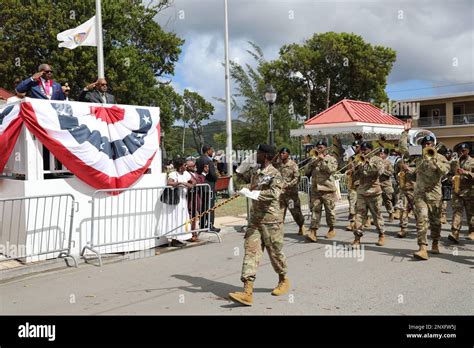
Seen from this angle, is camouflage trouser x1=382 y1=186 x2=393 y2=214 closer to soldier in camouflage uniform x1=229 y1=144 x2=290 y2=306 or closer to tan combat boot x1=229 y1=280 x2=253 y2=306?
soldier in camouflage uniform x1=229 y1=144 x2=290 y2=306

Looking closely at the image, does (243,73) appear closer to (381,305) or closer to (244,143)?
(244,143)

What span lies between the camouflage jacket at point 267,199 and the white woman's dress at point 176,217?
10.7 ft

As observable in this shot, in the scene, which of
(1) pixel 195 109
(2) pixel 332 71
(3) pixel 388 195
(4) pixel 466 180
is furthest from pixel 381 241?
(1) pixel 195 109

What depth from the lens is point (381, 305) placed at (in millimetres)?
5113

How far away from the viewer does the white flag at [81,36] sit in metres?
11.8

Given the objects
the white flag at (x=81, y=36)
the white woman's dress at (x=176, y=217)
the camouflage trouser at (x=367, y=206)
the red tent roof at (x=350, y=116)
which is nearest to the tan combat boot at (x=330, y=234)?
the camouflage trouser at (x=367, y=206)

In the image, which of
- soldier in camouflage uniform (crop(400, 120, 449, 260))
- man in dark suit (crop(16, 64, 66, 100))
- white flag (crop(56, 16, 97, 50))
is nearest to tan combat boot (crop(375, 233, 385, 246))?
soldier in camouflage uniform (crop(400, 120, 449, 260))

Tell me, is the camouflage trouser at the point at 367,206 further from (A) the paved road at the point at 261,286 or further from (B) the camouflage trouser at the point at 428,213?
(B) the camouflage trouser at the point at 428,213

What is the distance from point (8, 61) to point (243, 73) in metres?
12.5

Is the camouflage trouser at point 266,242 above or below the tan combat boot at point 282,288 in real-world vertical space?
above

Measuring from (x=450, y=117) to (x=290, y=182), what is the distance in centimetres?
4258

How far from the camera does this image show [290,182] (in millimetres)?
8617

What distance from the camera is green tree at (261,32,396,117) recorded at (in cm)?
3491
